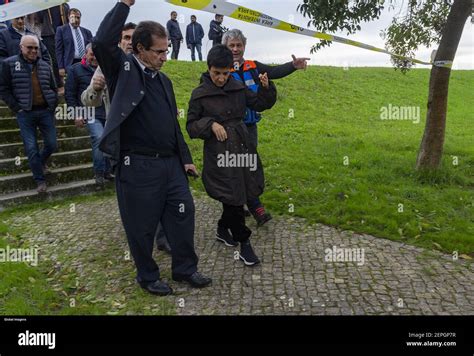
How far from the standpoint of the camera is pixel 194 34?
682 inches

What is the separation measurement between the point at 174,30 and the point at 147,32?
14220 millimetres

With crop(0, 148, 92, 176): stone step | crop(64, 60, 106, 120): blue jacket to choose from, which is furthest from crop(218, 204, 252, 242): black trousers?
crop(0, 148, 92, 176): stone step

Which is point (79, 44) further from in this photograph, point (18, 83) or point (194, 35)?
point (194, 35)

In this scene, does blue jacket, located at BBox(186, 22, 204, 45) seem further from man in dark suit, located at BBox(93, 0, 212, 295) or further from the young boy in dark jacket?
man in dark suit, located at BBox(93, 0, 212, 295)

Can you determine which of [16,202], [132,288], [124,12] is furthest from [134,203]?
[16,202]

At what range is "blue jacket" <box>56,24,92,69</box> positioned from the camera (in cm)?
816

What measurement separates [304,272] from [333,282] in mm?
334

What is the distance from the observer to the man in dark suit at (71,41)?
8156 millimetres

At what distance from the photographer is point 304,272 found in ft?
13.9

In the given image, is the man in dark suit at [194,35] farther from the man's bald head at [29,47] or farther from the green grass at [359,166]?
the man's bald head at [29,47]

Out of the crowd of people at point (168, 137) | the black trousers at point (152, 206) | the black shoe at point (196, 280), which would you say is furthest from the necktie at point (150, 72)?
the black shoe at point (196, 280)

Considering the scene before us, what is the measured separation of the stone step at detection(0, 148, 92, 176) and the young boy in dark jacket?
441 cm

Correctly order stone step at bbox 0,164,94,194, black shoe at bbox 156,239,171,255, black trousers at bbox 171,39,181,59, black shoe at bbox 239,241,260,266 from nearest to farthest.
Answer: black shoe at bbox 239,241,260,266 < black shoe at bbox 156,239,171,255 < stone step at bbox 0,164,94,194 < black trousers at bbox 171,39,181,59
